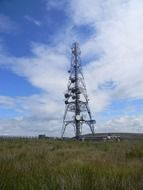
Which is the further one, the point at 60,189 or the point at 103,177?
the point at 103,177

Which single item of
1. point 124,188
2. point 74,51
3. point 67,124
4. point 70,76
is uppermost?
point 74,51

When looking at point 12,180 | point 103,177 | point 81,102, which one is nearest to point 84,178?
point 103,177

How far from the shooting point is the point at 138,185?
6.46m

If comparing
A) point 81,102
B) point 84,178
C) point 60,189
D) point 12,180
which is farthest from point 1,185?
point 81,102

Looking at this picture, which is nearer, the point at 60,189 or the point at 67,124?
the point at 60,189

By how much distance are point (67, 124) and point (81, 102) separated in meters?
4.83

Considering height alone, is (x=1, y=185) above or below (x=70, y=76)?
below

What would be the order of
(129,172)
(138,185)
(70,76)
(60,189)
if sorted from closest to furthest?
(60,189) < (138,185) < (129,172) < (70,76)

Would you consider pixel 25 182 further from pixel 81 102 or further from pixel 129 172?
pixel 81 102

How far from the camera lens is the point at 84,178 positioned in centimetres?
672

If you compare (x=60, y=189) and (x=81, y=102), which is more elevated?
(x=81, y=102)

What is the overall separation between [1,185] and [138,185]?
234 cm

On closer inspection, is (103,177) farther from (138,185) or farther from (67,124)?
(67,124)

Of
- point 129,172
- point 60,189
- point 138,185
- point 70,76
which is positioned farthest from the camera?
point 70,76
